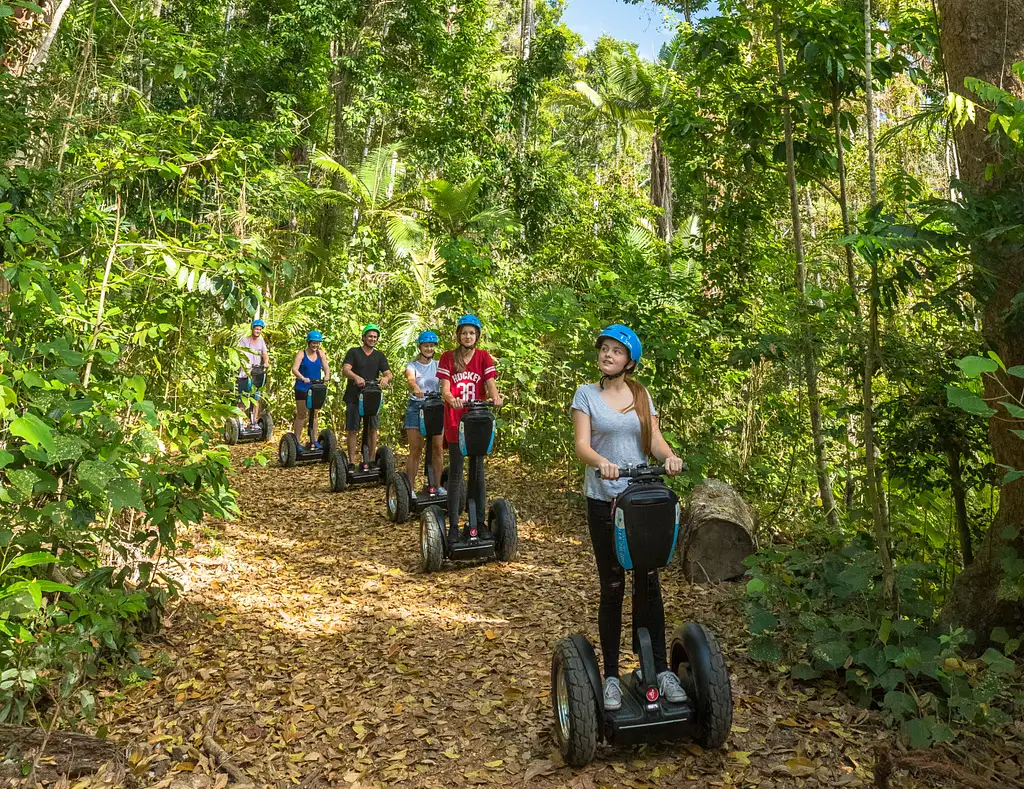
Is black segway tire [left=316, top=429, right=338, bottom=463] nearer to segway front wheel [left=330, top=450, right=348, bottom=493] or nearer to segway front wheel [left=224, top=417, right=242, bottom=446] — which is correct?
segway front wheel [left=330, top=450, right=348, bottom=493]

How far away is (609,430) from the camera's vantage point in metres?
3.60

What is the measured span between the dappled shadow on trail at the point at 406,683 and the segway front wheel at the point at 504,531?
0.13 m

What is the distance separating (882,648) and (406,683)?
9.14 ft

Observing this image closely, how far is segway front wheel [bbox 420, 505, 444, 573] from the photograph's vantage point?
6.40 metres

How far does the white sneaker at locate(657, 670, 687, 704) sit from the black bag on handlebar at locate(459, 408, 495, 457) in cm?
272

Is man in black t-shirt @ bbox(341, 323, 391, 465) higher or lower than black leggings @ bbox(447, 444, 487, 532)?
higher

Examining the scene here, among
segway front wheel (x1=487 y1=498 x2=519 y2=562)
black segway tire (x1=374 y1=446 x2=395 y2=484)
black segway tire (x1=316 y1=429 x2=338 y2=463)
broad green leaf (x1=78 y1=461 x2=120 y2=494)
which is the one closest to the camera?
broad green leaf (x1=78 y1=461 x2=120 y2=494)

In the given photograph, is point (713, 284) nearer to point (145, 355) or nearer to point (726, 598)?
point (726, 598)

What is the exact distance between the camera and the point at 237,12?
19.5m

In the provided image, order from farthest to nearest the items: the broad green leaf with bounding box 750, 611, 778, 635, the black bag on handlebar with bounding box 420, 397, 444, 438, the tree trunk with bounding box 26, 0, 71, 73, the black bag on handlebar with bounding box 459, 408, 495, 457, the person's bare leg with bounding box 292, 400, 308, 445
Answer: the person's bare leg with bounding box 292, 400, 308, 445 → the black bag on handlebar with bounding box 420, 397, 444, 438 → the black bag on handlebar with bounding box 459, 408, 495, 457 → the tree trunk with bounding box 26, 0, 71, 73 → the broad green leaf with bounding box 750, 611, 778, 635

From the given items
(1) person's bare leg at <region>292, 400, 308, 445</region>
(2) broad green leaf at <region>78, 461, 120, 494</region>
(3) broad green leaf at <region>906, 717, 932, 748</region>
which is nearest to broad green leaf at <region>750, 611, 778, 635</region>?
(3) broad green leaf at <region>906, 717, 932, 748</region>

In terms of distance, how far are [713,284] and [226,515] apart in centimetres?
504

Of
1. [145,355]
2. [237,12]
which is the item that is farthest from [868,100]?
[237,12]

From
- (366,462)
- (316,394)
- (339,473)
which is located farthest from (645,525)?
(316,394)
